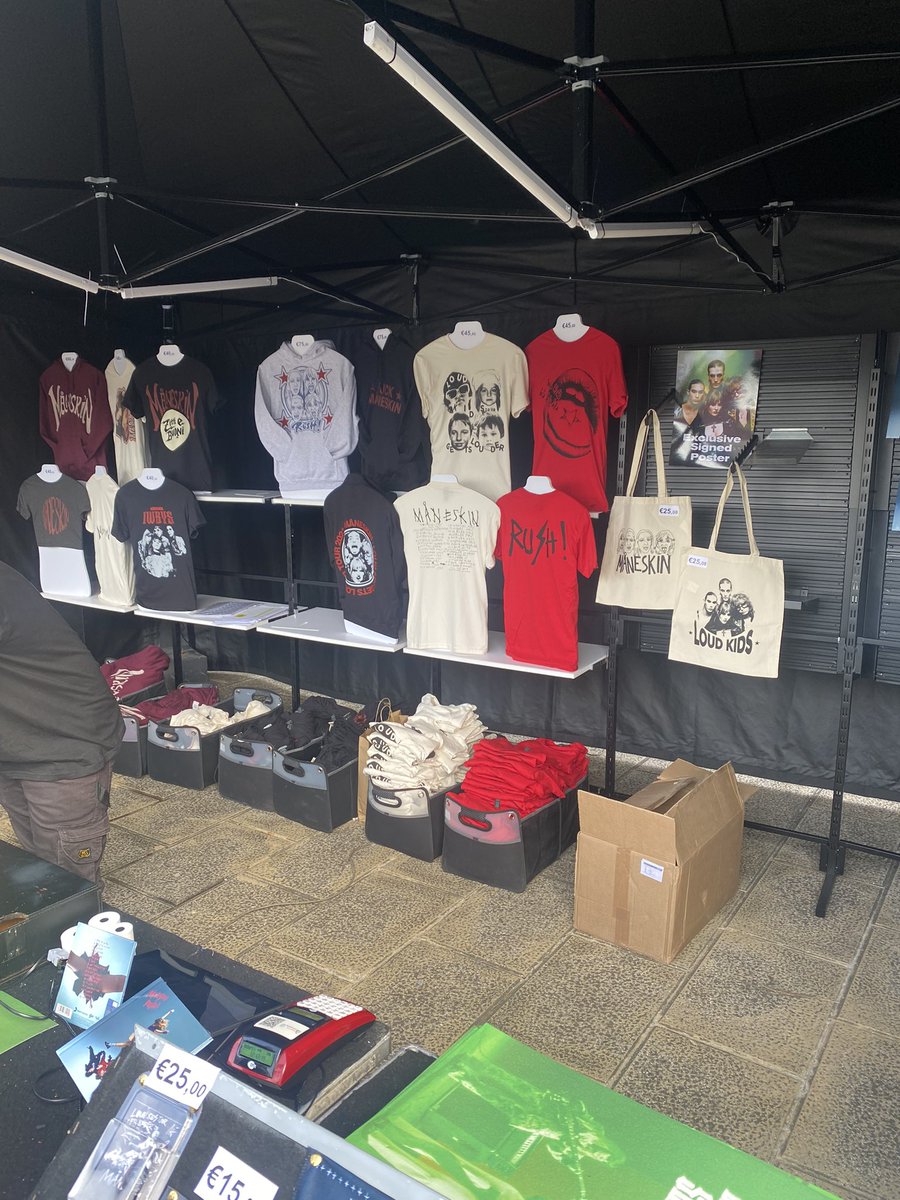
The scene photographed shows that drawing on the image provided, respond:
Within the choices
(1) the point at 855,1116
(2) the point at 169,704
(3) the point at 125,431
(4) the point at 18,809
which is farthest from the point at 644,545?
(3) the point at 125,431

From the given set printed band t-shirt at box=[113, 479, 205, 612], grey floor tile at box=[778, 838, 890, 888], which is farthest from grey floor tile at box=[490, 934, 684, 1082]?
printed band t-shirt at box=[113, 479, 205, 612]

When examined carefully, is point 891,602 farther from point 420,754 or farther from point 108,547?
point 108,547

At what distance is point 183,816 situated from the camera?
3816 millimetres

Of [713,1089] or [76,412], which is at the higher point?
[76,412]

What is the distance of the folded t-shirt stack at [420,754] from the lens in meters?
3.41

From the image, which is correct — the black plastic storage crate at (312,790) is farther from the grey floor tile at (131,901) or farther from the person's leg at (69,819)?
the person's leg at (69,819)

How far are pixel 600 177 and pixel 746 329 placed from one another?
3.40ft

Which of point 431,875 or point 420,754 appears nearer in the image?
point 431,875

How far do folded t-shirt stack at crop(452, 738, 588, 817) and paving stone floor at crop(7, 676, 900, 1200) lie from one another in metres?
0.32

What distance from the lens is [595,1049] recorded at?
2.31 m

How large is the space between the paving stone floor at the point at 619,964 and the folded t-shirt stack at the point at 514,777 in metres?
0.32

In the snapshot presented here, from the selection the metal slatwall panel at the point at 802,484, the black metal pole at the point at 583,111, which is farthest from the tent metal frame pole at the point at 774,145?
the metal slatwall panel at the point at 802,484

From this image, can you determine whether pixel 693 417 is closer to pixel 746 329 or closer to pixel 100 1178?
pixel 746 329

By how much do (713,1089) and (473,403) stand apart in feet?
8.99
